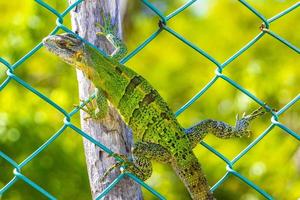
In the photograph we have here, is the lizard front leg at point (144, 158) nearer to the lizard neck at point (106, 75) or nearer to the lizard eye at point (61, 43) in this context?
the lizard neck at point (106, 75)

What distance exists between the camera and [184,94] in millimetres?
6617

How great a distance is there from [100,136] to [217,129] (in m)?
0.88

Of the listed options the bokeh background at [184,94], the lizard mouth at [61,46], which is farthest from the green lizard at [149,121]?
the bokeh background at [184,94]

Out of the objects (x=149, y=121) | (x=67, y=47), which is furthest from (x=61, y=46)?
(x=149, y=121)

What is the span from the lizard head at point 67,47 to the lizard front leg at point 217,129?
69 centimetres

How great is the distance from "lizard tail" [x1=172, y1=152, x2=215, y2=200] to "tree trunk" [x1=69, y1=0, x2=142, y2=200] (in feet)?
1.40

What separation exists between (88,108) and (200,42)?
360 centimetres

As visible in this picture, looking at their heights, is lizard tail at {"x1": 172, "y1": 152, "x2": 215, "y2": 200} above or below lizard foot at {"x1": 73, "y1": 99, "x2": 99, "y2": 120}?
below

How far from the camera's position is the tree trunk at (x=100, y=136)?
3.24 meters

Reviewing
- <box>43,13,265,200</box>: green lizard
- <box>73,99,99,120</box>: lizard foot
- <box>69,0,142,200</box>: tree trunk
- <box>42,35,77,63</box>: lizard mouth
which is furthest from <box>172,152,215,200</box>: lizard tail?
<box>42,35,77,63</box>: lizard mouth

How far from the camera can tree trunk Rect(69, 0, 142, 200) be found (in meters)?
3.24

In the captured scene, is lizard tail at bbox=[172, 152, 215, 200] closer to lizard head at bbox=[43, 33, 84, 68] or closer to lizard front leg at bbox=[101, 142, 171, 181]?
lizard front leg at bbox=[101, 142, 171, 181]

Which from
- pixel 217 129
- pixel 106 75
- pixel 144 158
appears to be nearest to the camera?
pixel 144 158

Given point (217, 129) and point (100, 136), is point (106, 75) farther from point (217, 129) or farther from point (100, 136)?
point (217, 129)
